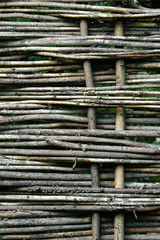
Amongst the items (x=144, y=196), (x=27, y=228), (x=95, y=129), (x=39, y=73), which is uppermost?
(x=39, y=73)

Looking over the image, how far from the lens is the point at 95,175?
33.5 inches

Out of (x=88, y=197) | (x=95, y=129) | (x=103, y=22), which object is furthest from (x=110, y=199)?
(x=103, y=22)

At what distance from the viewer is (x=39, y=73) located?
3.18ft

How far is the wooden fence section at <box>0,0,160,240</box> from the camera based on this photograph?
0.83 meters

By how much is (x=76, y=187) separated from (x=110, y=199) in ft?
0.39

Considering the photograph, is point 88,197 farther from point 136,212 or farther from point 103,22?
point 103,22

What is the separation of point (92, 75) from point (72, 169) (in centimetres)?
35

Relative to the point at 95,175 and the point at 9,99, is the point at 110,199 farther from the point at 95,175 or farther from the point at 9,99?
the point at 9,99

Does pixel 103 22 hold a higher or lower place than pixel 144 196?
higher

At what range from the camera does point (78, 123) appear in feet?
2.97

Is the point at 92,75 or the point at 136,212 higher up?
the point at 92,75

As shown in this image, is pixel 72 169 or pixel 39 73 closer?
pixel 72 169

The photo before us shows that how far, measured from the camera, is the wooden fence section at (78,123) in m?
0.83

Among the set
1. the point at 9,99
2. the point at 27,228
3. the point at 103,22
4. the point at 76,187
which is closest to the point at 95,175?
the point at 76,187
